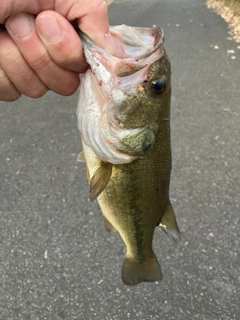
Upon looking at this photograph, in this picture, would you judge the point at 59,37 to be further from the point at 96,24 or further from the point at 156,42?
the point at 156,42

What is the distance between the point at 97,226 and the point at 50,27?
2.12 m

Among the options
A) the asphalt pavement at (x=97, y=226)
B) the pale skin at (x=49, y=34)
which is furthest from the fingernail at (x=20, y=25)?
the asphalt pavement at (x=97, y=226)

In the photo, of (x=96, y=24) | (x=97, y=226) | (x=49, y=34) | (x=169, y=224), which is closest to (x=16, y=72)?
(x=49, y=34)

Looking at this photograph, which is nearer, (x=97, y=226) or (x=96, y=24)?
(x=96, y=24)

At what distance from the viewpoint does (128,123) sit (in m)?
1.38

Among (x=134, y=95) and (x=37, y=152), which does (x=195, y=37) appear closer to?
(x=37, y=152)

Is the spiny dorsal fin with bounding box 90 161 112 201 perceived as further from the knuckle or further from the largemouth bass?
the knuckle

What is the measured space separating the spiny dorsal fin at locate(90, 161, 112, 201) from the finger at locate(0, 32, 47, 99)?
1.05 ft

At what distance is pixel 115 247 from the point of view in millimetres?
2996

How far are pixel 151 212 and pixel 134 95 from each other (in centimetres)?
50

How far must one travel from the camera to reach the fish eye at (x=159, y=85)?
1.34 meters

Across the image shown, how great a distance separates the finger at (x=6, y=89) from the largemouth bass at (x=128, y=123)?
0.24m

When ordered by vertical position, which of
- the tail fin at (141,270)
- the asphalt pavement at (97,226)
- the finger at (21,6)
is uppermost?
the finger at (21,6)

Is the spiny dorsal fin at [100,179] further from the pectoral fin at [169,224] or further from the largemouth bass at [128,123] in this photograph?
the pectoral fin at [169,224]
